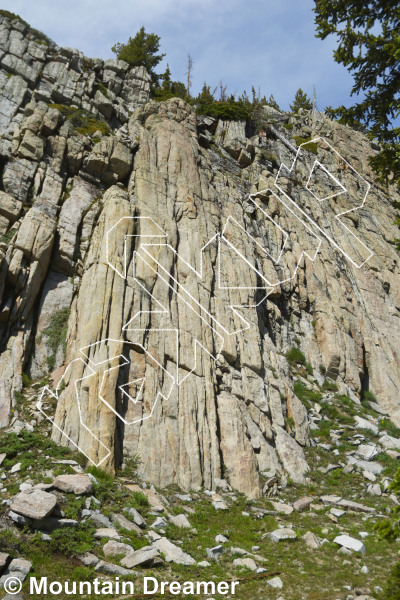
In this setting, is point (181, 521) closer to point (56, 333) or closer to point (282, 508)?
point (282, 508)

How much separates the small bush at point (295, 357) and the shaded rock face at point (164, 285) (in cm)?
61

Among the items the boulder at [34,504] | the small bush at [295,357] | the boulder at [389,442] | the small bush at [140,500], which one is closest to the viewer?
the boulder at [34,504]

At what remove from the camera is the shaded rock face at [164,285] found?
16625 mm

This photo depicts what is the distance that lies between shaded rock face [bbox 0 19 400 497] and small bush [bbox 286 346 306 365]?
61 cm

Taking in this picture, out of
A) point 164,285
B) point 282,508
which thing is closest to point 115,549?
point 282,508

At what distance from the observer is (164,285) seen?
2033 centimetres

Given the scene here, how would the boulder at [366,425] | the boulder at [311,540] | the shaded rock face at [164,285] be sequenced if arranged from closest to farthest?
the boulder at [311,540], the shaded rock face at [164,285], the boulder at [366,425]

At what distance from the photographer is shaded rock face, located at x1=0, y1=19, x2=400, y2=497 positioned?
655 inches

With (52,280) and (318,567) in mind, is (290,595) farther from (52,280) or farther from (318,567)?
(52,280)

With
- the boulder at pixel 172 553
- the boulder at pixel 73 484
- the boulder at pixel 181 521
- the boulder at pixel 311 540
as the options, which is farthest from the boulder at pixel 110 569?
the boulder at pixel 311 540

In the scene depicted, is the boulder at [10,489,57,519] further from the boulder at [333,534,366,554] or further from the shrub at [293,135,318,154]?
the shrub at [293,135,318,154]

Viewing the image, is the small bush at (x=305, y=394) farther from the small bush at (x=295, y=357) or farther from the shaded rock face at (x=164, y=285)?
the small bush at (x=295, y=357)
